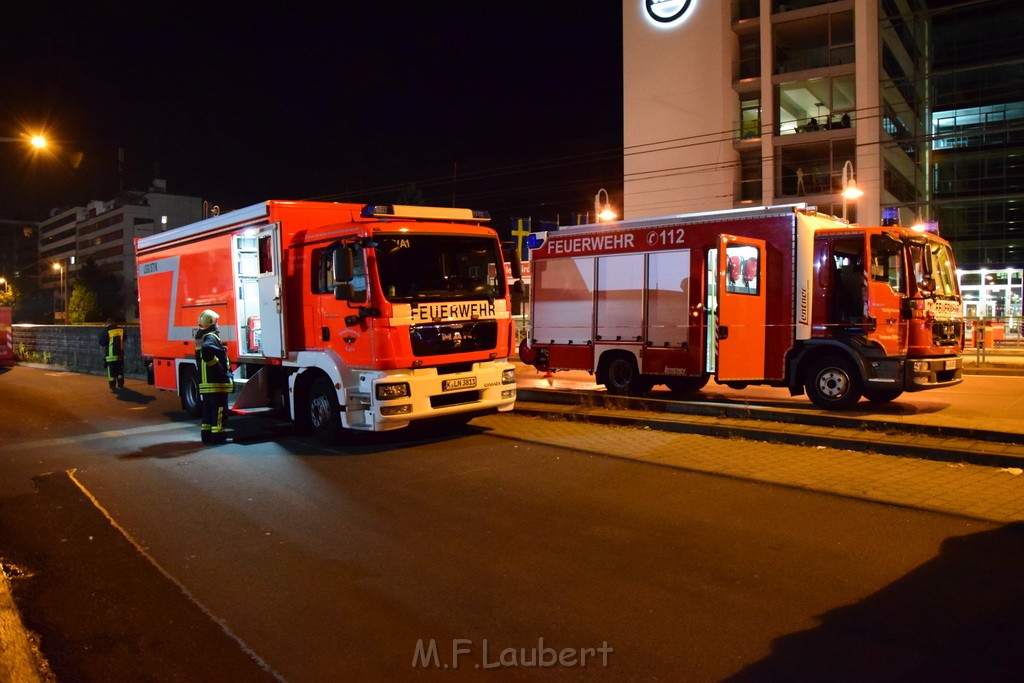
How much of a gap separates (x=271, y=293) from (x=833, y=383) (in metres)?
8.24

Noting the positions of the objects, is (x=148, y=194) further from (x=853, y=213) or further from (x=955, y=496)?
(x=955, y=496)

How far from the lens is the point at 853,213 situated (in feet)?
121

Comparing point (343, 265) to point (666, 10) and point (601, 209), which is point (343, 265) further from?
point (666, 10)

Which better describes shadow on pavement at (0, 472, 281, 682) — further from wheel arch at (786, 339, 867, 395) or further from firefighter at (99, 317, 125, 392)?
firefighter at (99, 317, 125, 392)

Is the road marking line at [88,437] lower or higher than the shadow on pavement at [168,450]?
higher

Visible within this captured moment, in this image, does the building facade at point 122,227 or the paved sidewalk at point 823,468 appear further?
the building facade at point 122,227

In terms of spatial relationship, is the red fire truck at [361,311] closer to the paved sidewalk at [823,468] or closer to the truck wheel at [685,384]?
the paved sidewalk at [823,468]

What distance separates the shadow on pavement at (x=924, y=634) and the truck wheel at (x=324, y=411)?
684cm

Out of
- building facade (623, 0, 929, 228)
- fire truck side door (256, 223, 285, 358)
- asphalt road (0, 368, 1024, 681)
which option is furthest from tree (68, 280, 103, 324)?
asphalt road (0, 368, 1024, 681)

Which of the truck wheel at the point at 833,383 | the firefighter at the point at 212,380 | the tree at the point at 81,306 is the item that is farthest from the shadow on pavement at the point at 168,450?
the tree at the point at 81,306

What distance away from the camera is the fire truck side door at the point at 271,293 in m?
10.5

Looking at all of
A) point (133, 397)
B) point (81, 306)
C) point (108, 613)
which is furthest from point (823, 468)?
point (81, 306)

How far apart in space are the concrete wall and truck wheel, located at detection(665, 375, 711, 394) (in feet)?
58.4

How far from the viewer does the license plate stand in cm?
973
